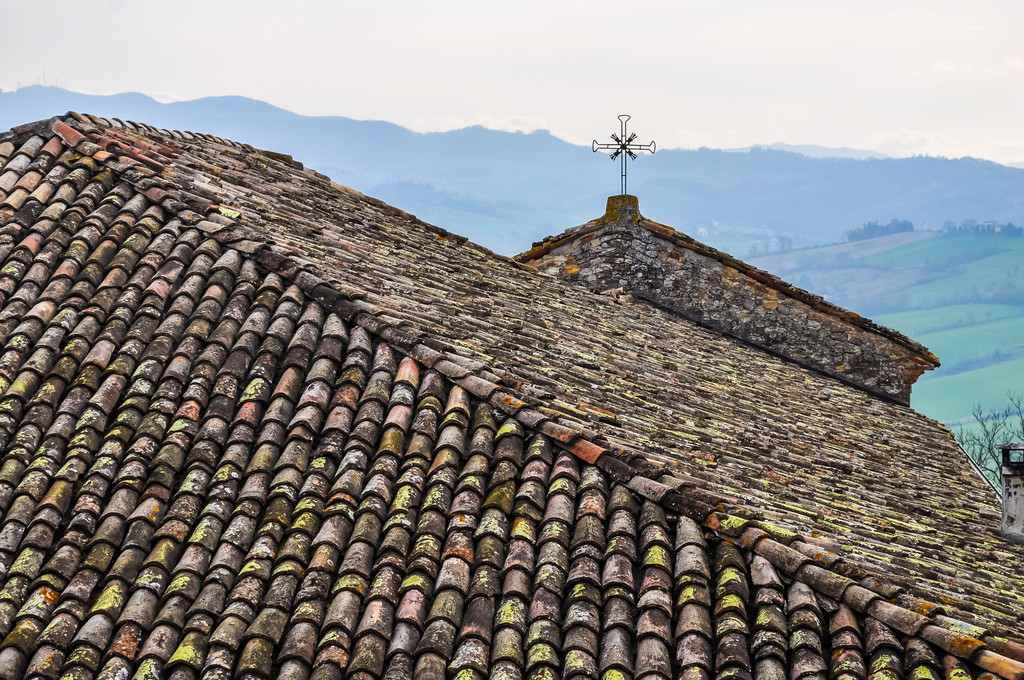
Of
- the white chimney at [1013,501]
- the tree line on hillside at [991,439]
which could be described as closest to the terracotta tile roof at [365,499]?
the white chimney at [1013,501]

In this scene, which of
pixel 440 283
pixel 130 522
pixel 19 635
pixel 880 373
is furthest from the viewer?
pixel 880 373

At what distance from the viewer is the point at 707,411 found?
30.6ft

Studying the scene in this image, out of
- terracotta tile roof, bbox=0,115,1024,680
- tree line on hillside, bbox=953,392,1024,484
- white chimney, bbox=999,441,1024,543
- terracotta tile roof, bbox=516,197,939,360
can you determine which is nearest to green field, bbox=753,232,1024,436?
tree line on hillside, bbox=953,392,1024,484

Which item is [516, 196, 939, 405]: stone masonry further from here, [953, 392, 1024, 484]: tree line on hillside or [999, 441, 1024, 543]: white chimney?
[953, 392, 1024, 484]: tree line on hillside

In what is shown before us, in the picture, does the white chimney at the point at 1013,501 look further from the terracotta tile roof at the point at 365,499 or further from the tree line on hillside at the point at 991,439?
the tree line on hillside at the point at 991,439

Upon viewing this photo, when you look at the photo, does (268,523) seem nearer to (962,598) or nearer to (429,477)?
(429,477)

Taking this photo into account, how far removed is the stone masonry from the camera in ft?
50.9

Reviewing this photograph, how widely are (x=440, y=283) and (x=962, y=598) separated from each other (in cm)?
613

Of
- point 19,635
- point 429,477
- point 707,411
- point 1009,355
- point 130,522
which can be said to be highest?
point 1009,355

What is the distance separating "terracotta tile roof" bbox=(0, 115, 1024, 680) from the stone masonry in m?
6.59

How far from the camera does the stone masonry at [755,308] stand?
15.5m

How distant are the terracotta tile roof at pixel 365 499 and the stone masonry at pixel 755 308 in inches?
260

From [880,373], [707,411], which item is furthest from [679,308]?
[707,411]

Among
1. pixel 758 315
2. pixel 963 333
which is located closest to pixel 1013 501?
pixel 758 315
